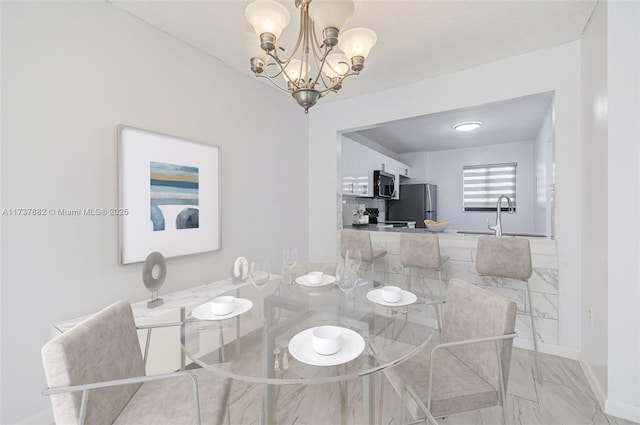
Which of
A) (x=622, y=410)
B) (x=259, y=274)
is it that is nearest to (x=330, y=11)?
(x=259, y=274)

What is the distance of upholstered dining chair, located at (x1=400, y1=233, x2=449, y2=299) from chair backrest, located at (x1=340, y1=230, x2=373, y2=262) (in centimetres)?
33

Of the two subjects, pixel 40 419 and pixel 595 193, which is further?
pixel 595 193

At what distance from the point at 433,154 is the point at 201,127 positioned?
213 inches

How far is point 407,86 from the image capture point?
311 centimetres

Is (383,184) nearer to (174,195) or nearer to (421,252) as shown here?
(421,252)

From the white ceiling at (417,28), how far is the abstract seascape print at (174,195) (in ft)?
3.45

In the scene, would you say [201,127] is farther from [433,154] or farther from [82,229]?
[433,154]

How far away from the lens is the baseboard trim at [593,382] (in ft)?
5.77

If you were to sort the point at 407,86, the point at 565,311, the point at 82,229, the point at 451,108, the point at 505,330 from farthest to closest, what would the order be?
the point at 407,86, the point at 451,108, the point at 565,311, the point at 82,229, the point at 505,330

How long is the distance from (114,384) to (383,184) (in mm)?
4720

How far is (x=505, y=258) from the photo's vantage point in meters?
2.28

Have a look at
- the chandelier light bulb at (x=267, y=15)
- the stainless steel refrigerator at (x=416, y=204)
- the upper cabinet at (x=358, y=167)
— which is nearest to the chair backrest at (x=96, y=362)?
the chandelier light bulb at (x=267, y=15)

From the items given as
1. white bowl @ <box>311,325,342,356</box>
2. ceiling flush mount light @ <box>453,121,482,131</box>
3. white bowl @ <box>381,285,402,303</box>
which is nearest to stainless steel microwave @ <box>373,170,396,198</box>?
ceiling flush mount light @ <box>453,121,482,131</box>

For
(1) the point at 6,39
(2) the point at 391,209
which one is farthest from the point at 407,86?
(2) the point at 391,209
